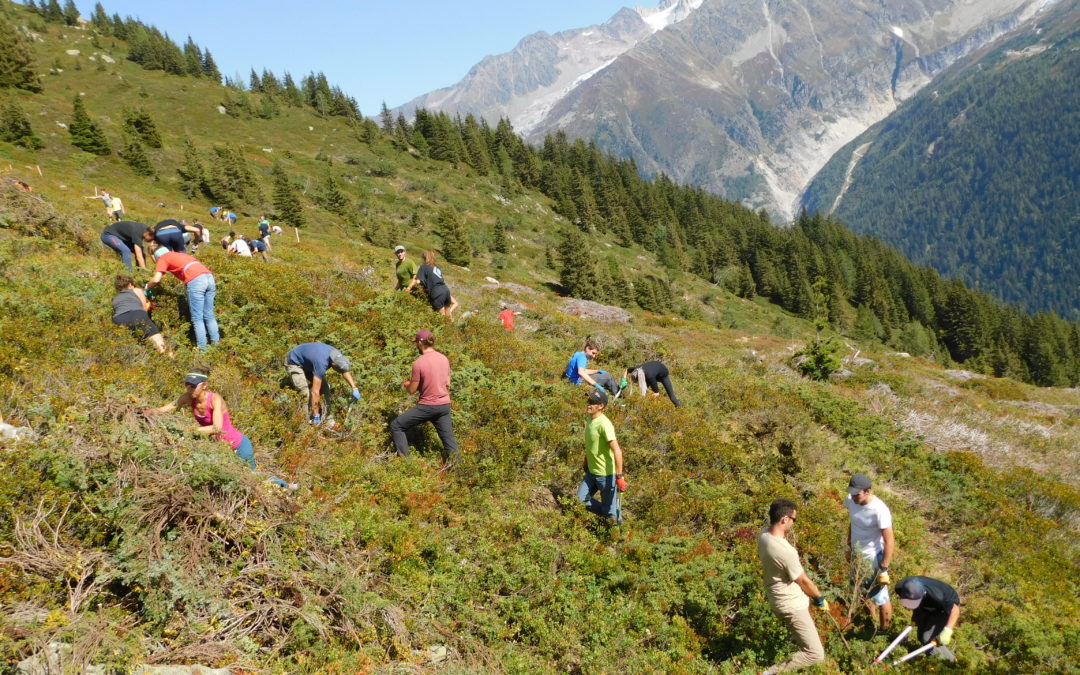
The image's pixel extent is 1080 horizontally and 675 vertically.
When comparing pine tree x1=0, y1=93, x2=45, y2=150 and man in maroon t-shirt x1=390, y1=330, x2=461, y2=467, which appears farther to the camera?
pine tree x1=0, y1=93, x2=45, y2=150

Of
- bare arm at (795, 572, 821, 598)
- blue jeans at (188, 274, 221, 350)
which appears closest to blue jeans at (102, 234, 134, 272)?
blue jeans at (188, 274, 221, 350)

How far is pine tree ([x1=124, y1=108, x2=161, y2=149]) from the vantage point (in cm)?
3800

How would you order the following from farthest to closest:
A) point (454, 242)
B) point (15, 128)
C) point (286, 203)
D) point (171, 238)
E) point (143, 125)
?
1. point (143, 125)
2. point (454, 242)
3. point (286, 203)
4. point (15, 128)
5. point (171, 238)

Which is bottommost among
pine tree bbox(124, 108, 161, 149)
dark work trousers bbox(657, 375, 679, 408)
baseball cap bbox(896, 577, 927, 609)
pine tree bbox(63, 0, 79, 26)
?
baseball cap bbox(896, 577, 927, 609)

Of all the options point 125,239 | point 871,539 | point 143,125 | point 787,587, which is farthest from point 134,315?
point 143,125

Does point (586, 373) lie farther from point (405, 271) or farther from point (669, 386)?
point (405, 271)

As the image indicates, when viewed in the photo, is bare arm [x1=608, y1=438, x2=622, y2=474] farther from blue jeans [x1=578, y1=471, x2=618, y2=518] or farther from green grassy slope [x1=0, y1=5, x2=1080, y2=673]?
green grassy slope [x1=0, y1=5, x2=1080, y2=673]

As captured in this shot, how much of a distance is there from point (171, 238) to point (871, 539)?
12402mm

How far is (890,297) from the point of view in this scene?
88.2 meters

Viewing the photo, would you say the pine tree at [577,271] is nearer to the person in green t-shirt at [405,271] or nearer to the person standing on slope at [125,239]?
the person in green t-shirt at [405,271]

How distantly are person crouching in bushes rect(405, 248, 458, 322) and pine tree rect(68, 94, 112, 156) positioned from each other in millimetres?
37237

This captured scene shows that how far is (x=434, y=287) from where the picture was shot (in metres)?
12.6

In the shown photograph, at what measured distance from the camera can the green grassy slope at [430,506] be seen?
4359 mm

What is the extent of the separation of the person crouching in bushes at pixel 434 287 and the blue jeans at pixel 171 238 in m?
4.77
